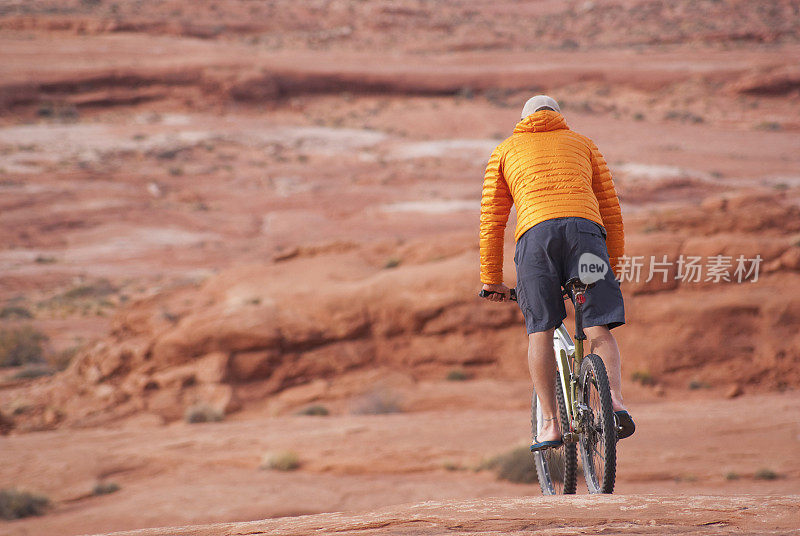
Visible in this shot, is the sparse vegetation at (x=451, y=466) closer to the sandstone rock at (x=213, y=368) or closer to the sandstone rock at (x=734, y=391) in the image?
the sandstone rock at (x=734, y=391)

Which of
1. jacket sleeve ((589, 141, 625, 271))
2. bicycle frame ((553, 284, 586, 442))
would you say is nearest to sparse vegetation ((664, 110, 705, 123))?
jacket sleeve ((589, 141, 625, 271))

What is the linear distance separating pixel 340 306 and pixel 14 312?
1129 cm

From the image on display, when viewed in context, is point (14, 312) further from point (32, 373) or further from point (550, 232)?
point (550, 232)

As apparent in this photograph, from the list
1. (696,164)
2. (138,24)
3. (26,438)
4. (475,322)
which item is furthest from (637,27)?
(26,438)

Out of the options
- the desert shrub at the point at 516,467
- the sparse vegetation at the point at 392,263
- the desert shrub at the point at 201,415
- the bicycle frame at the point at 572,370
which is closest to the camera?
the bicycle frame at the point at 572,370

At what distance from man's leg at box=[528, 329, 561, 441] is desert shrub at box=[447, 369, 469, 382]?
668 cm

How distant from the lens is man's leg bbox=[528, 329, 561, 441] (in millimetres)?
3707

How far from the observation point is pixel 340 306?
35.9 ft

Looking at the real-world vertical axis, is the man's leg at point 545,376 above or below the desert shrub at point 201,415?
below

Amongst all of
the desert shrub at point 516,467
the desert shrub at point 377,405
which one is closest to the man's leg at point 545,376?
the desert shrub at point 516,467

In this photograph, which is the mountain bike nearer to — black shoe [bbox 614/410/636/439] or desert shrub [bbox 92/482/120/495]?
black shoe [bbox 614/410/636/439]

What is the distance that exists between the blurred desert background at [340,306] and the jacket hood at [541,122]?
1.88 m

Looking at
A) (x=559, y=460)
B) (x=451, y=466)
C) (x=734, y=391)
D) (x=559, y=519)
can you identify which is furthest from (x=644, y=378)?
(x=559, y=519)

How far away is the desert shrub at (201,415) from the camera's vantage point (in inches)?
383
